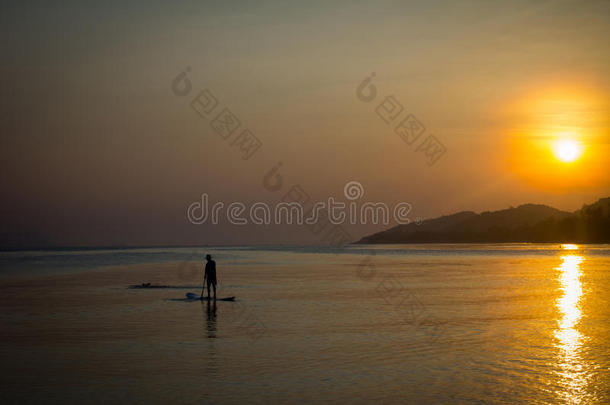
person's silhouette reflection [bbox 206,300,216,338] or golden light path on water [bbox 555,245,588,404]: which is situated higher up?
person's silhouette reflection [bbox 206,300,216,338]

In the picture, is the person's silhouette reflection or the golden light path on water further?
the person's silhouette reflection

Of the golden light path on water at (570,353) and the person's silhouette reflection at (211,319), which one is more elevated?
the person's silhouette reflection at (211,319)

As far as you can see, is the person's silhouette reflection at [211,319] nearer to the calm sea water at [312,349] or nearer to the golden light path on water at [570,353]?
the calm sea water at [312,349]

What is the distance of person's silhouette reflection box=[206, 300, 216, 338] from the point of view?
19422 millimetres

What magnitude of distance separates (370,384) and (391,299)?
53.5ft

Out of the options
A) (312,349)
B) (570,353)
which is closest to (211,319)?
(312,349)

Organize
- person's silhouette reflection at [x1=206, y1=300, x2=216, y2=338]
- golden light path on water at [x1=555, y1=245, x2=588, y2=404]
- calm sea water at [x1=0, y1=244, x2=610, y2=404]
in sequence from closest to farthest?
golden light path on water at [x1=555, y1=245, x2=588, y2=404] → calm sea water at [x1=0, y1=244, x2=610, y2=404] → person's silhouette reflection at [x1=206, y1=300, x2=216, y2=338]

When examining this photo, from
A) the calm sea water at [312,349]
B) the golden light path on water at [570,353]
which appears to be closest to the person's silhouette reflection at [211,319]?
the calm sea water at [312,349]

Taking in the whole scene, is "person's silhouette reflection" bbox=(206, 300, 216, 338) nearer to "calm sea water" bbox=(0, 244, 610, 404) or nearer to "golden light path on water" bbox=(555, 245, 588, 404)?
"calm sea water" bbox=(0, 244, 610, 404)

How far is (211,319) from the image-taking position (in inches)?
891

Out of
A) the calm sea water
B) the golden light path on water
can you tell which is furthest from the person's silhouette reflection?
the golden light path on water

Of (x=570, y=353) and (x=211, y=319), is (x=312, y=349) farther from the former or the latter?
(x=211, y=319)

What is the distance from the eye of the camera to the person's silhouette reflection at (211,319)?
19422 millimetres

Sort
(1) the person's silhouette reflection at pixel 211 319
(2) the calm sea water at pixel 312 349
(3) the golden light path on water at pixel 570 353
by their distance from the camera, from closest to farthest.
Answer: (3) the golden light path on water at pixel 570 353 → (2) the calm sea water at pixel 312 349 → (1) the person's silhouette reflection at pixel 211 319
